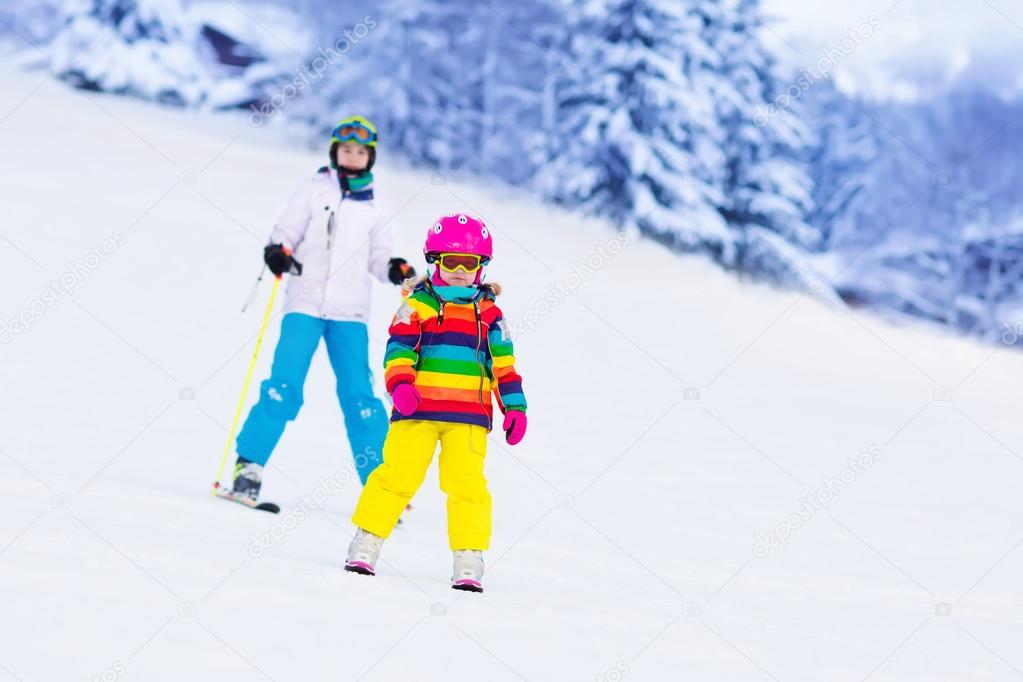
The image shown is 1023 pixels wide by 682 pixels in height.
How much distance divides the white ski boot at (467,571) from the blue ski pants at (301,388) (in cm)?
171

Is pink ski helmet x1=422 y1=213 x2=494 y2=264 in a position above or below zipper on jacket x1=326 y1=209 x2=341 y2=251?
above

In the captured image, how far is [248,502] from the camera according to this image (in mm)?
6418

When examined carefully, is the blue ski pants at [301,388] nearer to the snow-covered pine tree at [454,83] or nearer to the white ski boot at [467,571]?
the white ski boot at [467,571]

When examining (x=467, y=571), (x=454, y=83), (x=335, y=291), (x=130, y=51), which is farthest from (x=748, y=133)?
(x=467, y=571)

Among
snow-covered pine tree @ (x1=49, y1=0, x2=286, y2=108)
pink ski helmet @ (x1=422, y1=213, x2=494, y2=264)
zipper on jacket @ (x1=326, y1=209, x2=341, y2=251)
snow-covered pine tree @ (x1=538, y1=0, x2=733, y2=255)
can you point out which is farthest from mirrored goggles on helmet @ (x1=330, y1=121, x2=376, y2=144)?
snow-covered pine tree @ (x1=49, y1=0, x2=286, y2=108)

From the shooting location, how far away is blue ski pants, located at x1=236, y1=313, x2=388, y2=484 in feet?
21.6

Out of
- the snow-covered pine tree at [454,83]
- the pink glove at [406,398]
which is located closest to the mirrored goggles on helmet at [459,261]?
the pink glove at [406,398]

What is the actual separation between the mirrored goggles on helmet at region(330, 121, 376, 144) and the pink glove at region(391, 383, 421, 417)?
2.06 metres

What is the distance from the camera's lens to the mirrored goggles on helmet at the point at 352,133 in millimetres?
6664

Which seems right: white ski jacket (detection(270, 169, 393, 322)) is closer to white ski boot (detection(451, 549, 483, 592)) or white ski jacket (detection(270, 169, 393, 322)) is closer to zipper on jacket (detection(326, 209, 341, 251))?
zipper on jacket (detection(326, 209, 341, 251))

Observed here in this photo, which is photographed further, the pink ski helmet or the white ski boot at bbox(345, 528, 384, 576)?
the pink ski helmet

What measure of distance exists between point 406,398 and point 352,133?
213cm

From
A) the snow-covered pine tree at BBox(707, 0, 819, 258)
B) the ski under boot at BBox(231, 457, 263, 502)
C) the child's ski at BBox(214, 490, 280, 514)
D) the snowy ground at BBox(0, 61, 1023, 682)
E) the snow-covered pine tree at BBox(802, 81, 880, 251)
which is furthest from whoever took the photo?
the snow-covered pine tree at BBox(802, 81, 880, 251)

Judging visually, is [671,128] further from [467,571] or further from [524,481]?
[467,571]
